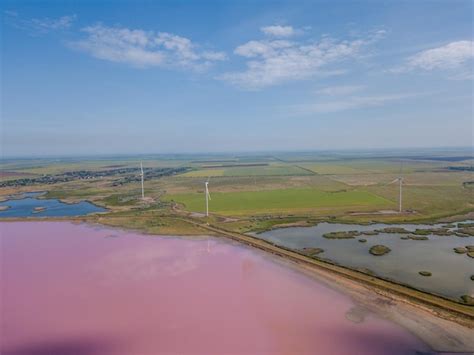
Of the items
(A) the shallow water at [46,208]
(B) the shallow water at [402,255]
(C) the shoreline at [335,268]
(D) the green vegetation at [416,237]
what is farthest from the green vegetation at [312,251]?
(A) the shallow water at [46,208]

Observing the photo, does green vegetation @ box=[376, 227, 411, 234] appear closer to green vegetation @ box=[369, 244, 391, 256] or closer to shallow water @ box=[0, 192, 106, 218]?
green vegetation @ box=[369, 244, 391, 256]

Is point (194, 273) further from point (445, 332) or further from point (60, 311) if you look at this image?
point (445, 332)

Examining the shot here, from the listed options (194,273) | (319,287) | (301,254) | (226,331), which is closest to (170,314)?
(226,331)

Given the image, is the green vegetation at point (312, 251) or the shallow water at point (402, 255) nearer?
the shallow water at point (402, 255)

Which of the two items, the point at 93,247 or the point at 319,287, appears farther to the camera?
the point at 93,247

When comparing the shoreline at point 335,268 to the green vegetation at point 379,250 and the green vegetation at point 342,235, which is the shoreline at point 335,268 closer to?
the green vegetation at point 379,250
